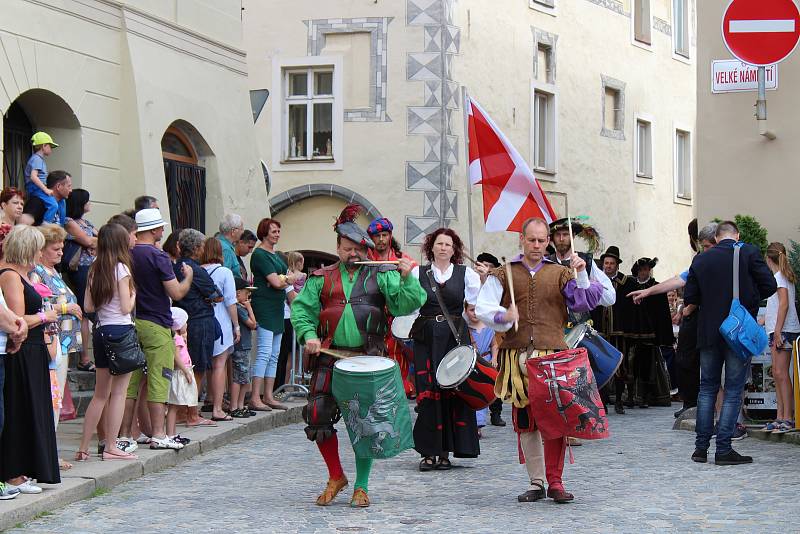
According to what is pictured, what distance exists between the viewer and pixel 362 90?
25172mm

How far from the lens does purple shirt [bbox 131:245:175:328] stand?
1048 centimetres

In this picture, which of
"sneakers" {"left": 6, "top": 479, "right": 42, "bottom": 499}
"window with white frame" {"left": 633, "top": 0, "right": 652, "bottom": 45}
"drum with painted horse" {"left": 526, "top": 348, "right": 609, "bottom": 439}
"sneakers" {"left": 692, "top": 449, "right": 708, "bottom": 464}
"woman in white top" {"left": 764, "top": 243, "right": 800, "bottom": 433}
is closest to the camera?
"sneakers" {"left": 6, "top": 479, "right": 42, "bottom": 499}

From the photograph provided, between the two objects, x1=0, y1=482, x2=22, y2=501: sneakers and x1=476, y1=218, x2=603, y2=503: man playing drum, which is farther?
x1=476, y1=218, x2=603, y2=503: man playing drum

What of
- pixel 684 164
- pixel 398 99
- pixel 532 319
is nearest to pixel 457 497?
pixel 532 319

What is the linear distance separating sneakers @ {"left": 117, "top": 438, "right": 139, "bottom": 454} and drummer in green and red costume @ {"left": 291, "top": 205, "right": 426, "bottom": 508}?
2.05 m

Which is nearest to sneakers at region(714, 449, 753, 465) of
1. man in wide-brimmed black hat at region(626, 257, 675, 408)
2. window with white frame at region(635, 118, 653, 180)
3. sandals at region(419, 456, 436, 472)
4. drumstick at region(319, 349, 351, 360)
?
sandals at region(419, 456, 436, 472)

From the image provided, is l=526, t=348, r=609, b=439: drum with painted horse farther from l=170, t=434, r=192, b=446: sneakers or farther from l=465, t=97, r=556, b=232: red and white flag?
l=170, t=434, r=192, b=446: sneakers

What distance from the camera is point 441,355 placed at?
11.0 m

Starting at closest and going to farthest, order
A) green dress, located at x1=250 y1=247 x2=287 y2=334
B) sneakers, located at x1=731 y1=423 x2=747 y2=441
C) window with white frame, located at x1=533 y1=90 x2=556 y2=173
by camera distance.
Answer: sneakers, located at x1=731 y1=423 x2=747 y2=441, green dress, located at x1=250 y1=247 x2=287 y2=334, window with white frame, located at x1=533 y1=90 x2=556 y2=173

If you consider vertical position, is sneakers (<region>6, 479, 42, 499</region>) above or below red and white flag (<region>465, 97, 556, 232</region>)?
below

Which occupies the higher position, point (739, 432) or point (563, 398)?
point (563, 398)

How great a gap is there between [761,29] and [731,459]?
4550 mm

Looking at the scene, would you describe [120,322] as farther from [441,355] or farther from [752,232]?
[752,232]

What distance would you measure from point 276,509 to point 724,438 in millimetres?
3862
